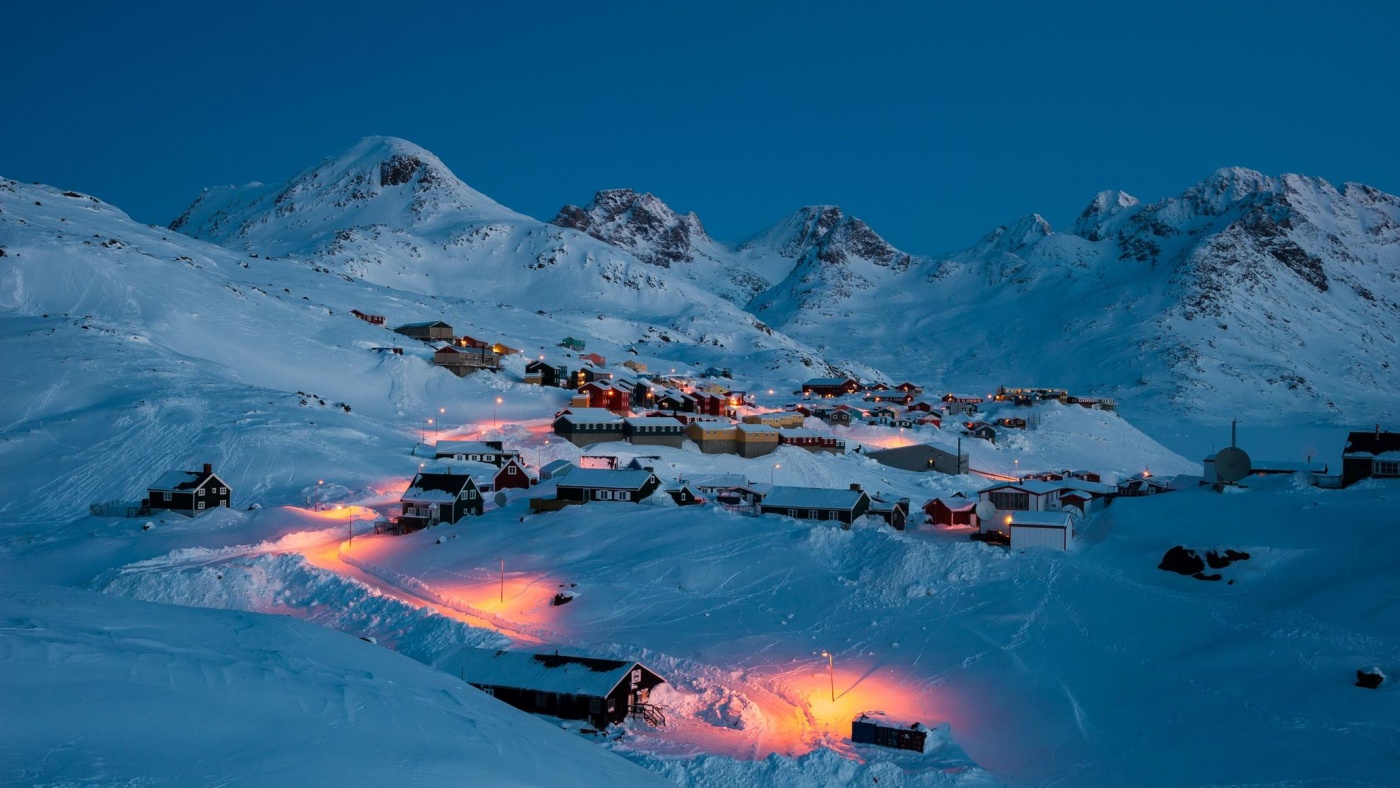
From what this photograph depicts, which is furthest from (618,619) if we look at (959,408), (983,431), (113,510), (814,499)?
(959,408)

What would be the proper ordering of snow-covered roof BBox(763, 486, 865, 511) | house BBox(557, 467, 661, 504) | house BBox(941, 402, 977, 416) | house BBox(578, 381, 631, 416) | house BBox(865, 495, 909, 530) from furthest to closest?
house BBox(941, 402, 977, 416), house BBox(578, 381, 631, 416), house BBox(557, 467, 661, 504), house BBox(865, 495, 909, 530), snow-covered roof BBox(763, 486, 865, 511)

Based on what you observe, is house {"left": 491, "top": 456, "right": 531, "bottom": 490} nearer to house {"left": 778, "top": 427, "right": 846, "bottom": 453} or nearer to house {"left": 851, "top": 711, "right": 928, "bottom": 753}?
house {"left": 778, "top": 427, "right": 846, "bottom": 453}

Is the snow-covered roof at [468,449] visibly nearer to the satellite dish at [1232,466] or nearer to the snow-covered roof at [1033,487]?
the snow-covered roof at [1033,487]

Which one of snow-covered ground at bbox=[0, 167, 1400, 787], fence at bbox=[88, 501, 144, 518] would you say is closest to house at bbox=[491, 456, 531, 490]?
snow-covered ground at bbox=[0, 167, 1400, 787]

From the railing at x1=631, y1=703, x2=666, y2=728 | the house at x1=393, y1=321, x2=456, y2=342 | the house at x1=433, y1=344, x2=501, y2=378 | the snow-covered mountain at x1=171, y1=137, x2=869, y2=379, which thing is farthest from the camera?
the snow-covered mountain at x1=171, y1=137, x2=869, y2=379

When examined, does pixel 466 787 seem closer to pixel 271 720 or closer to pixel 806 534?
pixel 271 720

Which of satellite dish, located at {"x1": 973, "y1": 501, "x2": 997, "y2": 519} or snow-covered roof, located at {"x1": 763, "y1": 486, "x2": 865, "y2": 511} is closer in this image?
satellite dish, located at {"x1": 973, "y1": 501, "x2": 997, "y2": 519}

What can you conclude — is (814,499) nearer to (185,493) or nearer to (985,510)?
(985,510)
